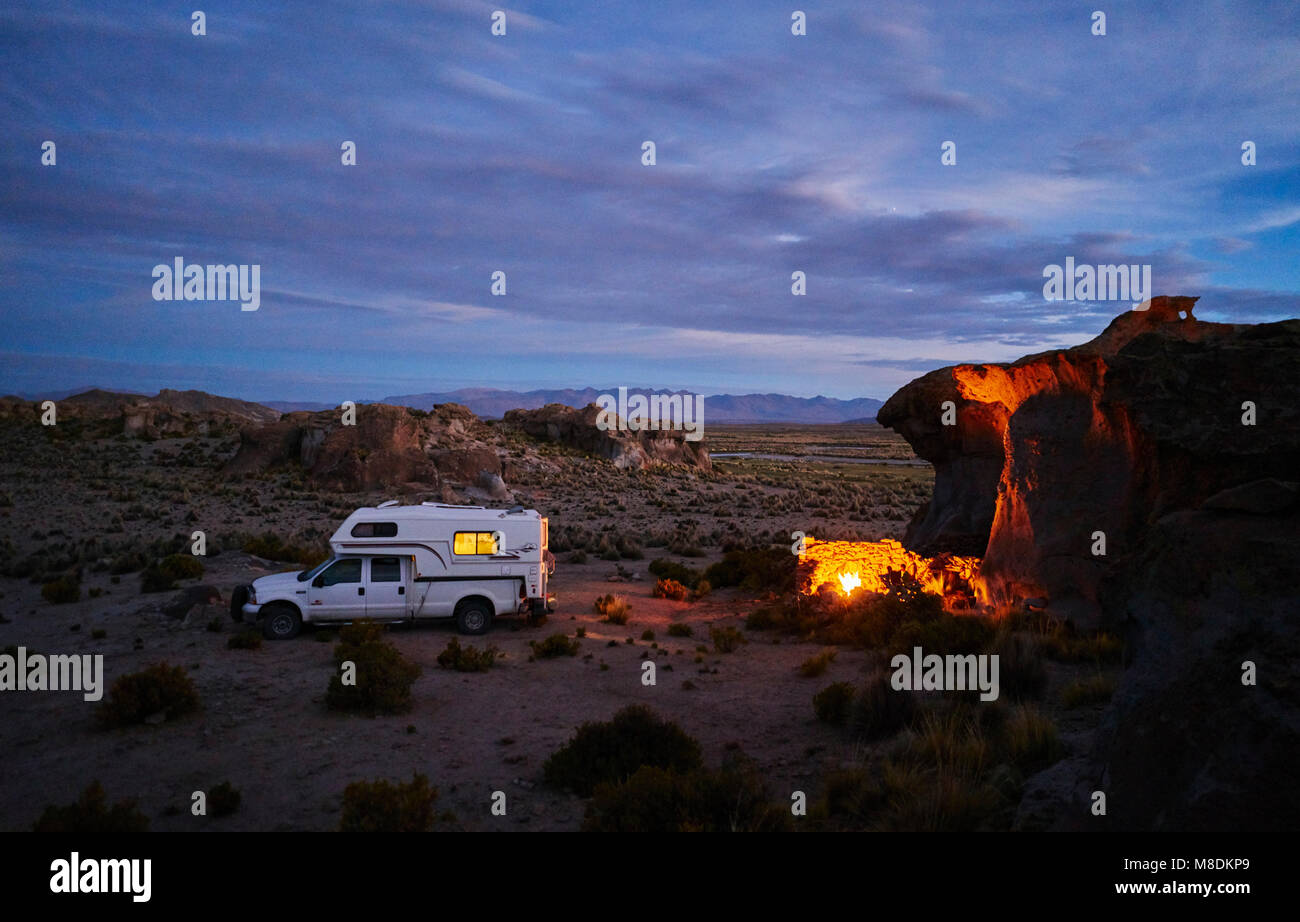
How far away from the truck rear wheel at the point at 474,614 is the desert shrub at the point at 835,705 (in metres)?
7.65

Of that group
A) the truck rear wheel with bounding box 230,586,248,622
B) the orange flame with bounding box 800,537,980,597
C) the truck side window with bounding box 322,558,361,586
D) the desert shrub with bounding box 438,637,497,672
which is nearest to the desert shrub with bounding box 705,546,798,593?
the orange flame with bounding box 800,537,980,597

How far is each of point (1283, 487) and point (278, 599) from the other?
14.8 meters

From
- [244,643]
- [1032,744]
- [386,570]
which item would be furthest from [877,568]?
[244,643]

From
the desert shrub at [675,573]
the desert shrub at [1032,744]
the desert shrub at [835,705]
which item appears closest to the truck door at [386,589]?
the desert shrub at [675,573]

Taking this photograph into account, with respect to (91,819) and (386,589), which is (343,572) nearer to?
(386,589)

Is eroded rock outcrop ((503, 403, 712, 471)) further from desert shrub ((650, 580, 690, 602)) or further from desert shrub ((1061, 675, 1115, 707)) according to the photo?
desert shrub ((1061, 675, 1115, 707))

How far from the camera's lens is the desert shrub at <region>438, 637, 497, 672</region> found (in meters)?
13.0

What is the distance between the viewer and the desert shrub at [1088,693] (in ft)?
29.2

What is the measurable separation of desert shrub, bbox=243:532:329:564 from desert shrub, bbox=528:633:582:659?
10.9 metres

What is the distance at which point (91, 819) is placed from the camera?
6.30 m

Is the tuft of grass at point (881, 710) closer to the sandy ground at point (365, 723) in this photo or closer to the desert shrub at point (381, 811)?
the sandy ground at point (365, 723)

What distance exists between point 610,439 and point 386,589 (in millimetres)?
41544
